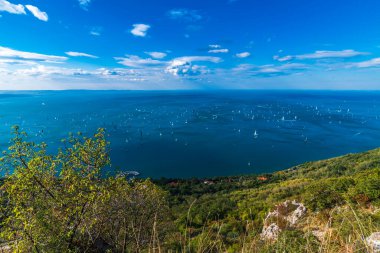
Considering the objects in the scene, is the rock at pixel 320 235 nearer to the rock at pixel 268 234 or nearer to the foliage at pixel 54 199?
the rock at pixel 268 234

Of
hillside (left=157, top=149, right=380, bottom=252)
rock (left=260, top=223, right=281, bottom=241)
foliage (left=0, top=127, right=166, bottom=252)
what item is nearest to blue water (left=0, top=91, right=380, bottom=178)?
hillside (left=157, top=149, right=380, bottom=252)

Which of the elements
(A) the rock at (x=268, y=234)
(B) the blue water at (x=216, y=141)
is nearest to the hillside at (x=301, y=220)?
(A) the rock at (x=268, y=234)

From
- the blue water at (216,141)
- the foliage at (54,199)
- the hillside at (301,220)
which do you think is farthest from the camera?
the blue water at (216,141)

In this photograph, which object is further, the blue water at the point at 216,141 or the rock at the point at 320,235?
the blue water at the point at 216,141

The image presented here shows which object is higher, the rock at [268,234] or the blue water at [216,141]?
the rock at [268,234]

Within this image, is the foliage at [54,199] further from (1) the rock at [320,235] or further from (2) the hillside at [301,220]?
(1) the rock at [320,235]

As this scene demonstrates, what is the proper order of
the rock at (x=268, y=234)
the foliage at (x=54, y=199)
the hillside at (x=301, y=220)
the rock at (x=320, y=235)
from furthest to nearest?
the foliage at (x=54, y=199), the rock at (x=268, y=234), the hillside at (x=301, y=220), the rock at (x=320, y=235)

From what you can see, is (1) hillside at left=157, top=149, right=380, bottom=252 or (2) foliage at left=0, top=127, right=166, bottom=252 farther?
(2) foliage at left=0, top=127, right=166, bottom=252

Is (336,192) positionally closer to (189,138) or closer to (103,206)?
(103,206)

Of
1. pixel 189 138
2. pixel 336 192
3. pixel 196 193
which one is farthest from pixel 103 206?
pixel 189 138

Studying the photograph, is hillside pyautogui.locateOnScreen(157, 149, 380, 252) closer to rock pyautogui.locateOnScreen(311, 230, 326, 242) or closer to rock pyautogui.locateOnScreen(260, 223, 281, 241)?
rock pyautogui.locateOnScreen(311, 230, 326, 242)

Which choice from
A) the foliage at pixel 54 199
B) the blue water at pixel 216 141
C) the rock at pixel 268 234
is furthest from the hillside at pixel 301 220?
the blue water at pixel 216 141
